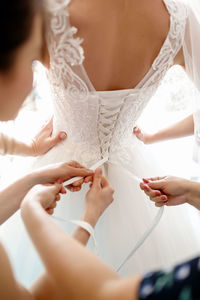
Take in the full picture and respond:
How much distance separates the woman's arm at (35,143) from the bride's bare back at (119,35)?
249 millimetres

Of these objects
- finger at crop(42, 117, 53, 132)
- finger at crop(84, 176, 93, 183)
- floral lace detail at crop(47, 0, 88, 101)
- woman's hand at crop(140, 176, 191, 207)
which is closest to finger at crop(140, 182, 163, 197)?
woman's hand at crop(140, 176, 191, 207)

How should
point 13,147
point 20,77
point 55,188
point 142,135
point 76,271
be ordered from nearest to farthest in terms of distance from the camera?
point 76,271 < point 20,77 < point 55,188 < point 13,147 < point 142,135

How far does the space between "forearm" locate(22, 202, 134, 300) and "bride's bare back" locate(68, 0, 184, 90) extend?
421 mm

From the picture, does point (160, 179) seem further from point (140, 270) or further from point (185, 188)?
point (140, 270)

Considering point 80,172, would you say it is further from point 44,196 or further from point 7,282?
point 7,282

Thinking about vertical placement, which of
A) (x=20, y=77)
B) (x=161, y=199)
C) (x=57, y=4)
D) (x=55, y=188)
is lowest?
(x=161, y=199)

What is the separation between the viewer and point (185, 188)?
2.77 ft

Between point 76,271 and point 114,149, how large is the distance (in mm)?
552

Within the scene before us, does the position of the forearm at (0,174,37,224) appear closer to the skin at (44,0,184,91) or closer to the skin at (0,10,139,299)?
the skin at (0,10,139,299)

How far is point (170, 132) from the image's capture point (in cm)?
112

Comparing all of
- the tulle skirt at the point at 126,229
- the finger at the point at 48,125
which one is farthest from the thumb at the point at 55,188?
the finger at the point at 48,125

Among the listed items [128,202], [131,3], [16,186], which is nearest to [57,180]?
[16,186]

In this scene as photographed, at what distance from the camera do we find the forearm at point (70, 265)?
0.46 m

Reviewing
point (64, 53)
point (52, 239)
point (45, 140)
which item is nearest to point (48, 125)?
point (45, 140)
